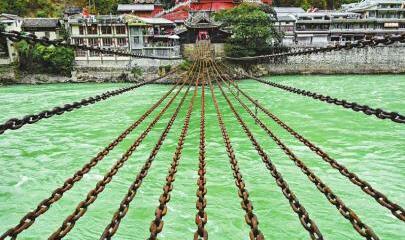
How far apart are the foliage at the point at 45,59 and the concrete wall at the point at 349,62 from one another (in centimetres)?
1862

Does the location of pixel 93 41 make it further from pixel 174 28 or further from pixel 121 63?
pixel 174 28

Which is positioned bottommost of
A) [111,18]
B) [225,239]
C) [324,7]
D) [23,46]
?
[225,239]

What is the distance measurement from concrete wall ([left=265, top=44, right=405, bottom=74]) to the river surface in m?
12.3

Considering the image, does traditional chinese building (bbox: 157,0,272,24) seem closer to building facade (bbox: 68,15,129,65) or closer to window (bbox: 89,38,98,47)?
building facade (bbox: 68,15,129,65)

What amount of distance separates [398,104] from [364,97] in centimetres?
235

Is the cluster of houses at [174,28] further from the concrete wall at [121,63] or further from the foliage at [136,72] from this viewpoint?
the foliage at [136,72]

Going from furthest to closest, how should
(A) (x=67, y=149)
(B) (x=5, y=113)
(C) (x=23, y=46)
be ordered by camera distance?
(C) (x=23, y=46)
(B) (x=5, y=113)
(A) (x=67, y=149)

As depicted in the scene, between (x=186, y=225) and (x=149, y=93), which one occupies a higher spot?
(x=149, y=93)

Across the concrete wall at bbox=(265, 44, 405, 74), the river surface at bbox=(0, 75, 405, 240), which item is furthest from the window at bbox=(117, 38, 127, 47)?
the concrete wall at bbox=(265, 44, 405, 74)

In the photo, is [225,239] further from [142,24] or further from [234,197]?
[142,24]

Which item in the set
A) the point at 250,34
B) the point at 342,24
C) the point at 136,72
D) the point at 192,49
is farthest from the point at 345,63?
the point at 136,72

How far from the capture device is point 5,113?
59.0 ft

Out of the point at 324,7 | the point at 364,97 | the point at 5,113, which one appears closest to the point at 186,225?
the point at 5,113

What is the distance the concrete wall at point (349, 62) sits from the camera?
31000mm
